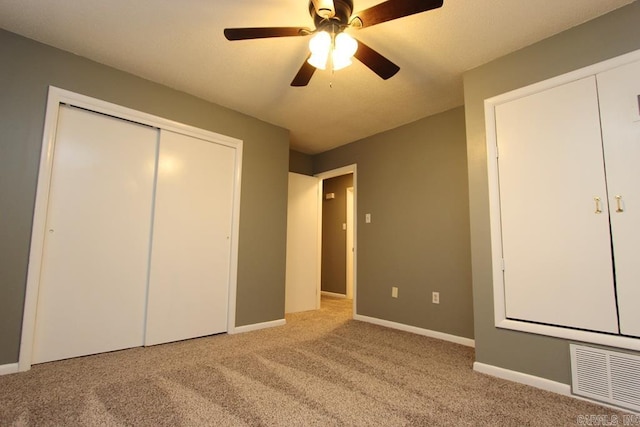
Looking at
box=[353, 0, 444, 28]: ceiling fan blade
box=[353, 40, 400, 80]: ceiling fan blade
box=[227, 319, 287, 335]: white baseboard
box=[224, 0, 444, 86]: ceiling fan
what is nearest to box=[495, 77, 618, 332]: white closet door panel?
box=[353, 40, 400, 80]: ceiling fan blade

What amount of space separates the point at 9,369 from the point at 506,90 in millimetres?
3992

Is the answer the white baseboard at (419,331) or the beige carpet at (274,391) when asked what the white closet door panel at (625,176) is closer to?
the beige carpet at (274,391)

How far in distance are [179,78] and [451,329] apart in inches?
138

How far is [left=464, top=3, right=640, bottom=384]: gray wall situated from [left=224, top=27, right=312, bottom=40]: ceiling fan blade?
5.08 feet

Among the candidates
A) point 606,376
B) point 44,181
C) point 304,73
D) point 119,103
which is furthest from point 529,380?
point 119,103

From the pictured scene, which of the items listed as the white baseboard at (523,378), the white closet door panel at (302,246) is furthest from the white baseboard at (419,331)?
the white closet door panel at (302,246)

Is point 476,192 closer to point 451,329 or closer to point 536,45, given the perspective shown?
point 536,45

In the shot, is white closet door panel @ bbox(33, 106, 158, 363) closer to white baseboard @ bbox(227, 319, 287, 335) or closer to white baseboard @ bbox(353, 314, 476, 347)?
white baseboard @ bbox(227, 319, 287, 335)

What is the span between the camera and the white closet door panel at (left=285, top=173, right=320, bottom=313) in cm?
423

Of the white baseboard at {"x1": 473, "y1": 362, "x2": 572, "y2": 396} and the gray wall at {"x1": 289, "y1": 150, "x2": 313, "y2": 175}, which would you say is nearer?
the white baseboard at {"x1": 473, "y1": 362, "x2": 572, "y2": 396}

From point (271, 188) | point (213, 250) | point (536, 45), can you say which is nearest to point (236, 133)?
point (271, 188)

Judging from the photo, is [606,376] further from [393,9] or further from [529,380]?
[393,9]

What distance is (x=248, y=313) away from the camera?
328cm

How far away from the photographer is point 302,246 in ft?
14.3
